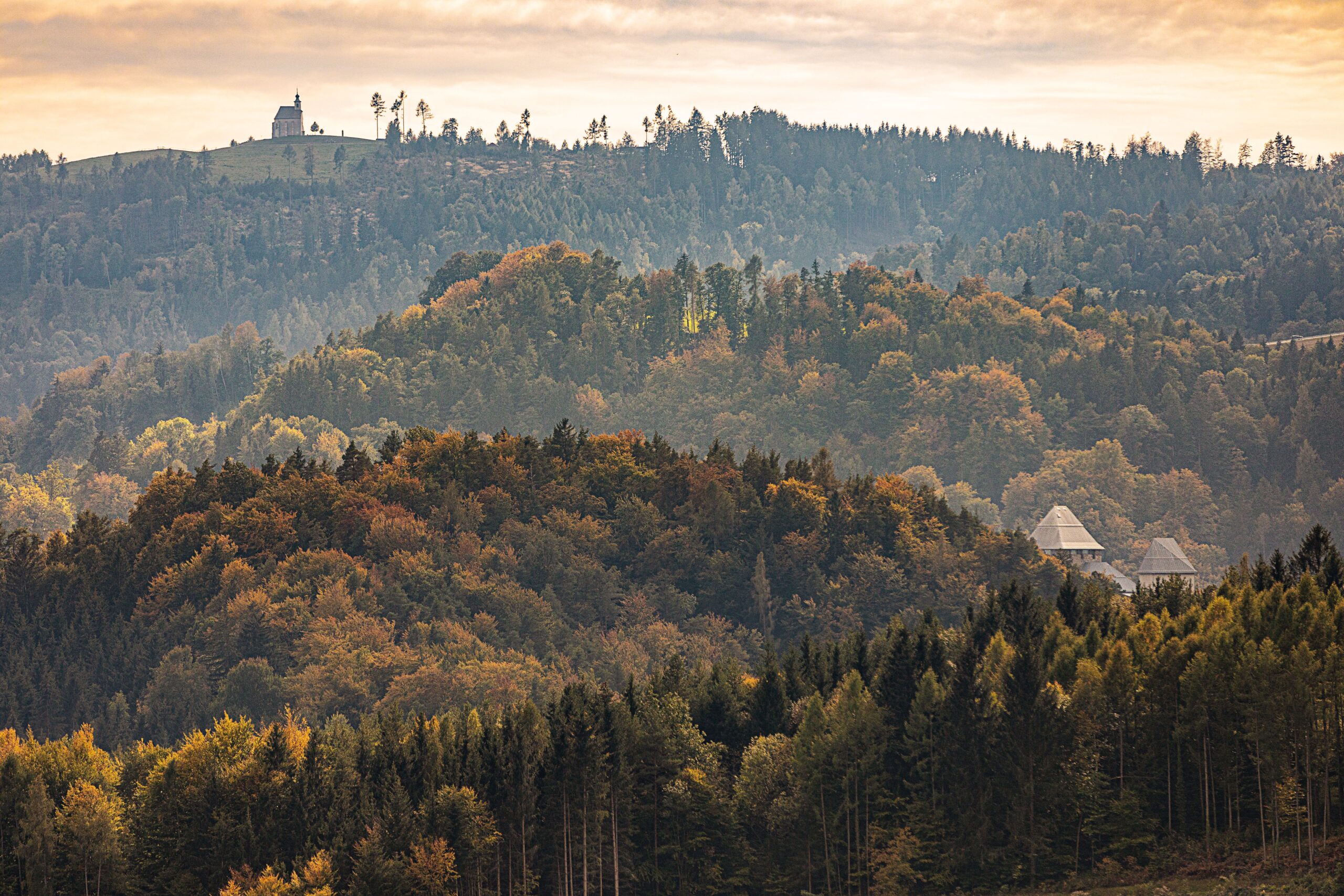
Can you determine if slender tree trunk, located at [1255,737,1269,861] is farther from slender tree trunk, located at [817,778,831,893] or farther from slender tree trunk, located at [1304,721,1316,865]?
slender tree trunk, located at [817,778,831,893]

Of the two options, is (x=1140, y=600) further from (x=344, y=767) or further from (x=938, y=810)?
(x=344, y=767)

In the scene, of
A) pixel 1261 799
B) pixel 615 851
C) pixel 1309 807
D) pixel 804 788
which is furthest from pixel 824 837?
pixel 1309 807

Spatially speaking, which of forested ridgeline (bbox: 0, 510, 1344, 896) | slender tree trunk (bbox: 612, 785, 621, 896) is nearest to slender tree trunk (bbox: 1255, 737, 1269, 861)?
forested ridgeline (bbox: 0, 510, 1344, 896)

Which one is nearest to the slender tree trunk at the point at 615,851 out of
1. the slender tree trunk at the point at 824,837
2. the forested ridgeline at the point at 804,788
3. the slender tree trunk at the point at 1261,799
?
the forested ridgeline at the point at 804,788

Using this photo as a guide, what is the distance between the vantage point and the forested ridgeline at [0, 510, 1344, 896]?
86.8m

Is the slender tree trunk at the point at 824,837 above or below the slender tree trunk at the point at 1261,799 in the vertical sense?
below

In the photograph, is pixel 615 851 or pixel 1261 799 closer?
pixel 1261 799

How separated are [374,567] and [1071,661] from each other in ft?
284

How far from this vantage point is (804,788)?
9506cm

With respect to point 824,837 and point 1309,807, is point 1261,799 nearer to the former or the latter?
point 1309,807

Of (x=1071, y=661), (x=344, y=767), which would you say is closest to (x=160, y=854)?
(x=344, y=767)

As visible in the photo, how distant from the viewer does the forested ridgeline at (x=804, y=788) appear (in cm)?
8681

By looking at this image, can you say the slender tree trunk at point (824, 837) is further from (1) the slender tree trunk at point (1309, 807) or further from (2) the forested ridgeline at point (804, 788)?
(1) the slender tree trunk at point (1309, 807)

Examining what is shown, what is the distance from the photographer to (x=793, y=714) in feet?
342
